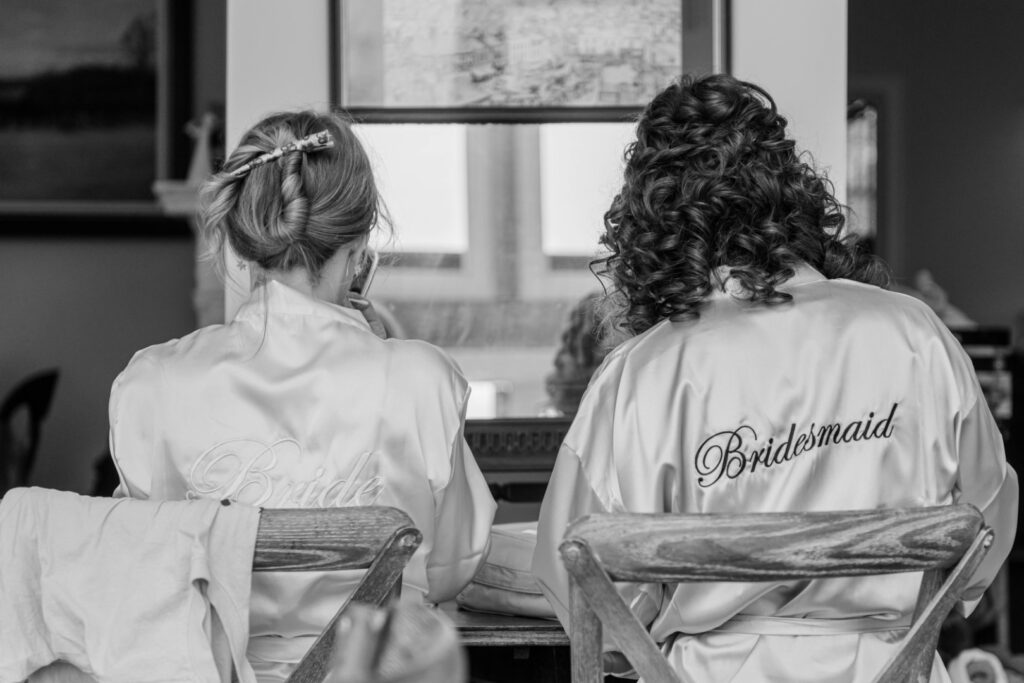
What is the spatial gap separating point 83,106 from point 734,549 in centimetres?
503

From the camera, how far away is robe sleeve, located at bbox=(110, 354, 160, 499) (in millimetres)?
1514

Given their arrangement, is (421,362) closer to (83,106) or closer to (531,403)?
(531,403)

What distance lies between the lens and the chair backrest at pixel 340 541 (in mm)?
1195

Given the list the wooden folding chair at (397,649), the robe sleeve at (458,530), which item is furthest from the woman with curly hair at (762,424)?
the wooden folding chair at (397,649)

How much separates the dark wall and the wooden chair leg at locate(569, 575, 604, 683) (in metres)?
6.07

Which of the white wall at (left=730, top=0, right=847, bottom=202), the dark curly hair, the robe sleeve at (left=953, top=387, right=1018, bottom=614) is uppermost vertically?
the white wall at (left=730, top=0, right=847, bottom=202)

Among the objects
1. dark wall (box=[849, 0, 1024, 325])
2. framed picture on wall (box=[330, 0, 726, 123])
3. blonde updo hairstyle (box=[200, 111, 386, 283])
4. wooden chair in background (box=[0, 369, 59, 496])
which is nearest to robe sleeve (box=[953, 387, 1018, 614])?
blonde updo hairstyle (box=[200, 111, 386, 283])

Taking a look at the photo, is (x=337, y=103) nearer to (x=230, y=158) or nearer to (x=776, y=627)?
(x=230, y=158)

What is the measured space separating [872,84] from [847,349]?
5895 mm

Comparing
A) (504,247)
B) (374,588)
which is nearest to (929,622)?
(374,588)

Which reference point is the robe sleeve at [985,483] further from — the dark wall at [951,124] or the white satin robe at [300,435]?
the dark wall at [951,124]

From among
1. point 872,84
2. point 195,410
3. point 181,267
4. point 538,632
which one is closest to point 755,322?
point 538,632

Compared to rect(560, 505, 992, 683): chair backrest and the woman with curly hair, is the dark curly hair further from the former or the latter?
rect(560, 505, 992, 683): chair backrest

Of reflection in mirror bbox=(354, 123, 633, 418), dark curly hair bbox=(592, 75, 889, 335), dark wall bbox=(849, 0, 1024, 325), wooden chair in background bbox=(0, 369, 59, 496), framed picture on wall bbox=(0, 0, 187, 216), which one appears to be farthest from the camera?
dark wall bbox=(849, 0, 1024, 325)
